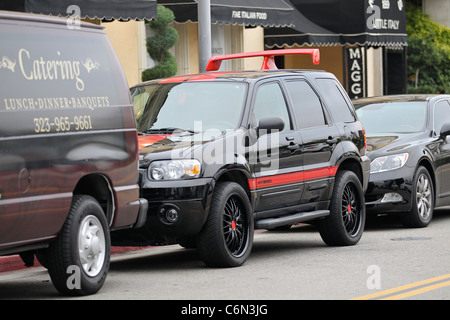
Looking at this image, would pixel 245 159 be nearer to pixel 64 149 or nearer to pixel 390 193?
pixel 64 149

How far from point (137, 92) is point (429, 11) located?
2511cm

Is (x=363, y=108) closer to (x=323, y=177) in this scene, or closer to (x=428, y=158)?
(x=428, y=158)

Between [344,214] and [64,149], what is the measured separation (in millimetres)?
4650

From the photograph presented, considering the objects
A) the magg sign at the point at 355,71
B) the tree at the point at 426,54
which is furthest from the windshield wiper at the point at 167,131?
the tree at the point at 426,54

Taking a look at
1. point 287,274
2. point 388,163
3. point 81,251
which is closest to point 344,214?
point 388,163

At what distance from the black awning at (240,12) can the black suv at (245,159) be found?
688 cm

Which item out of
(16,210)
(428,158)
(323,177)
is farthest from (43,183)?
(428,158)

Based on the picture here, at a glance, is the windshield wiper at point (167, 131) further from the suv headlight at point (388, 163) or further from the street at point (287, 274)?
the suv headlight at point (388, 163)

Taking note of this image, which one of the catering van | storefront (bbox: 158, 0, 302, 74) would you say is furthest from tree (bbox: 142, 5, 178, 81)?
the catering van

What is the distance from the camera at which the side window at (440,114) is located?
1456 cm

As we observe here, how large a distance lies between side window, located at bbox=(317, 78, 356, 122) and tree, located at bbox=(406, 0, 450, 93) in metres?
20.1

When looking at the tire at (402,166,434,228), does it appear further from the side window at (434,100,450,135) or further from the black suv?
the black suv

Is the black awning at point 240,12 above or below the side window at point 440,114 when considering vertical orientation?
above

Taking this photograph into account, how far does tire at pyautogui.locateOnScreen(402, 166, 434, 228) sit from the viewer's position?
13.5 meters
